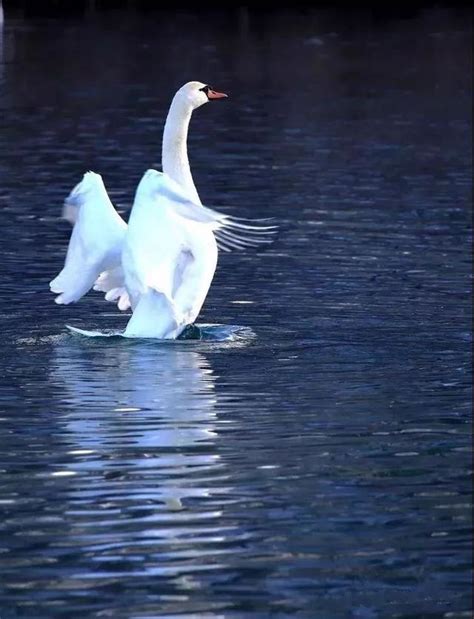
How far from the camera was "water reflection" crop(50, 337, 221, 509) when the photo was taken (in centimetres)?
931

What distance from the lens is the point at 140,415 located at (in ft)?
34.8

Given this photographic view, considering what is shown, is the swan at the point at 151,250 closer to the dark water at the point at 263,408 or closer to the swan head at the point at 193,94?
the dark water at the point at 263,408

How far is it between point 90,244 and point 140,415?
2655 millimetres

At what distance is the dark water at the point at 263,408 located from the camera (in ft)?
25.4

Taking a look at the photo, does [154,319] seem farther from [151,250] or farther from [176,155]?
[176,155]

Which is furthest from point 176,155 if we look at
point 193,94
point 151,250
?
point 151,250

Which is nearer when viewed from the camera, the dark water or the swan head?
the dark water

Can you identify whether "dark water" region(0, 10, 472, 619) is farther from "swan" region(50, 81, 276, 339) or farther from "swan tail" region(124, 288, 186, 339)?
"swan" region(50, 81, 276, 339)

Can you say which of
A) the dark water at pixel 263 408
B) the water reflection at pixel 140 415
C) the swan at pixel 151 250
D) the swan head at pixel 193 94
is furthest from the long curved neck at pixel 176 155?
the water reflection at pixel 140 415

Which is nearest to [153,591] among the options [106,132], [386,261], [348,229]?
[386,261]

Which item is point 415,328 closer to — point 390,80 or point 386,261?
point 386,261

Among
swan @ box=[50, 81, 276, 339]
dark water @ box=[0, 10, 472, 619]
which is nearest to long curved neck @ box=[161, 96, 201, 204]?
swan @ box=[50, 81, 276, 339]

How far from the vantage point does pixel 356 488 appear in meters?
9.10

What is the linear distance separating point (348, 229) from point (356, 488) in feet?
27.9
